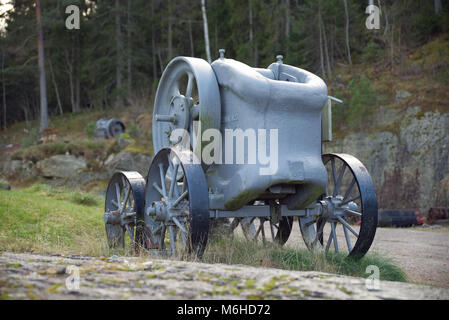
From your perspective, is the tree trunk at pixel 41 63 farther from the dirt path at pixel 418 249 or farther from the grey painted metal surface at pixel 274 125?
the grey painted metal surface at pixel 274 125

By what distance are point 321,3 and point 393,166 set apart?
9327 millimetres

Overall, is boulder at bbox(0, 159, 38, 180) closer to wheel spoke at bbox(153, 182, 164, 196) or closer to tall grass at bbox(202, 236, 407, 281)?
wheel spoke at bbox(153, 182, 164, 196)

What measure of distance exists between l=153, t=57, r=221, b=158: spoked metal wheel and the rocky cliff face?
8.49 metres

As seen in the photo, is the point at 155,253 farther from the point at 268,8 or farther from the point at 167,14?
the point at 167,14

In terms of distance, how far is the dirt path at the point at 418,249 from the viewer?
557 cm

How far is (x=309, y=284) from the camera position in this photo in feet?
9.42

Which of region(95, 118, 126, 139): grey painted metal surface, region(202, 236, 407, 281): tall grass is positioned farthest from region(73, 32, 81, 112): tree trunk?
region(202, 236, 407, 281): tall grass

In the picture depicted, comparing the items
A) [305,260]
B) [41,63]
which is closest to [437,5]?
[305,260]

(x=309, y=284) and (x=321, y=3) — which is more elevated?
(x=321, y=3)

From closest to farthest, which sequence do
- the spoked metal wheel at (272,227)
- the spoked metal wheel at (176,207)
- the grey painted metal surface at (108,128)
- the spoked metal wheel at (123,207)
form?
the spoked metal wheel at (176,207), the spoked metal wheel at (272,227), the spoked metal wheel at (123,207), the grey painted metal surface at (108,128)

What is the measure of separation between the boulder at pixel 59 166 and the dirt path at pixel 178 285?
13.9 meters

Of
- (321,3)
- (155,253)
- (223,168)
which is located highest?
(321,3)

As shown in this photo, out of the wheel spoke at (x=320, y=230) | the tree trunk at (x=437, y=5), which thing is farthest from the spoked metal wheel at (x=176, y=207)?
the tree trunk at (x=437, y=5)

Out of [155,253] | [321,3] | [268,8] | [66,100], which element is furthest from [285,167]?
[66,100]
